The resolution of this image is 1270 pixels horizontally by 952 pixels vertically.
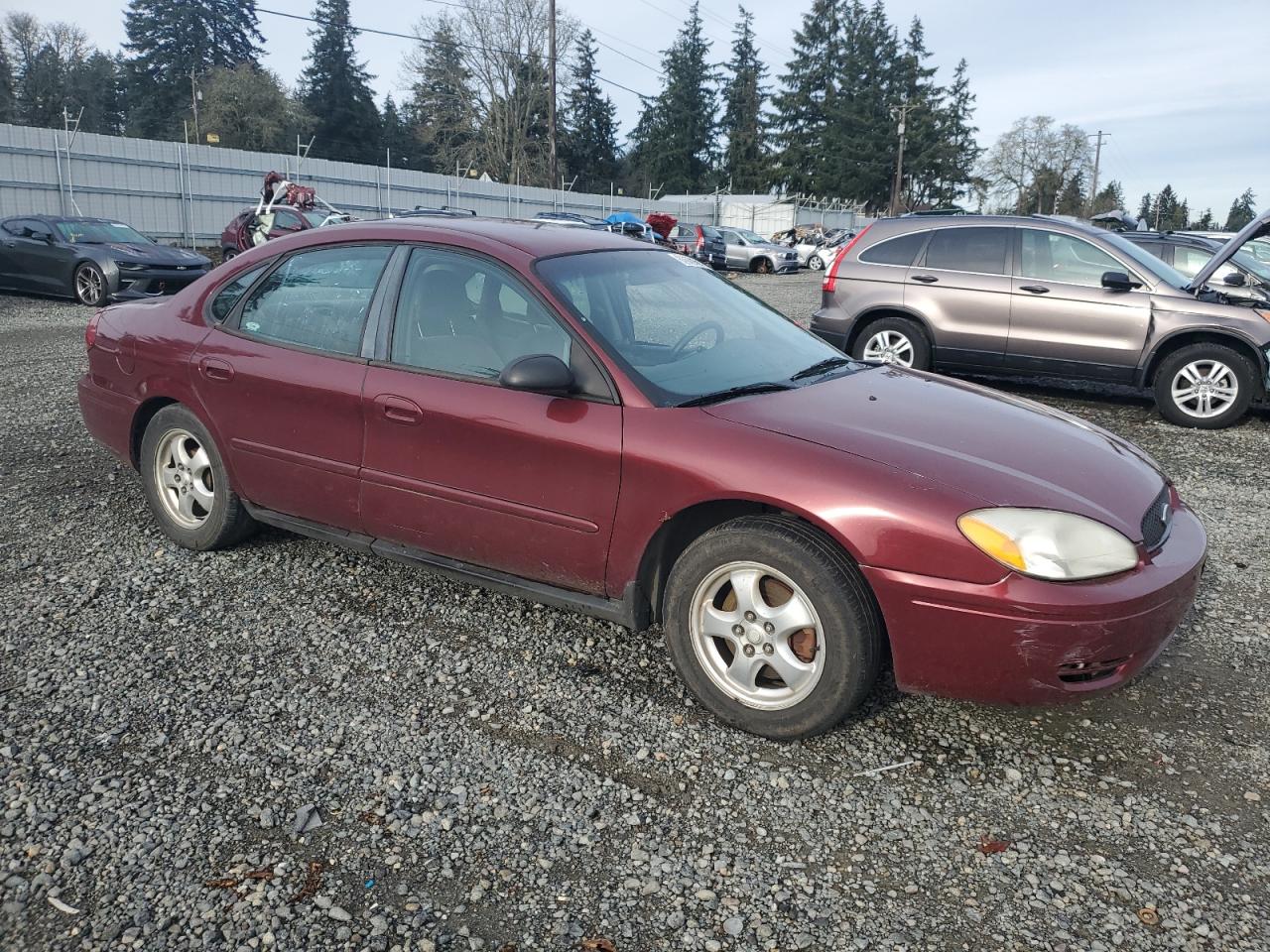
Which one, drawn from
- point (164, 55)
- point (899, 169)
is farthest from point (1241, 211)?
point (164, 55)

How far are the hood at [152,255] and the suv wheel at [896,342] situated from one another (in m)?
11.4

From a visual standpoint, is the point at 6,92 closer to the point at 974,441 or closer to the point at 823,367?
the point at 823,367

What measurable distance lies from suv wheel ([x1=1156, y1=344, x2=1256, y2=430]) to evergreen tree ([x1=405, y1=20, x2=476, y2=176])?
50614 millimetres

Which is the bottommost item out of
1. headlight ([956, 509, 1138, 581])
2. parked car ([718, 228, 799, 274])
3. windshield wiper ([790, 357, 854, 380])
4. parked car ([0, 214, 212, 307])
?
headlight ([956, 509, 1138, 581])

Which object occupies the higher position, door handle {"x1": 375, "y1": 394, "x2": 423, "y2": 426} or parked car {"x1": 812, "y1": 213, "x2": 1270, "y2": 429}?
parked car {"x1": 812, "y1": 213, "x2": 1270, "y2": 429}

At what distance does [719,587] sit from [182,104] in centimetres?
6805

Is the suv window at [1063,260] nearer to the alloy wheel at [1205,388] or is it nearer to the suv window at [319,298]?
the alloy wheel at [1205,388]

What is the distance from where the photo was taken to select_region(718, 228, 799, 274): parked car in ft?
107

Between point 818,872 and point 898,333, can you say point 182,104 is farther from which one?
point 818,872

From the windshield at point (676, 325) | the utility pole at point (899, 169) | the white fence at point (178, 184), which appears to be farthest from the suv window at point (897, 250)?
Result: the utility pole at point (899, 169)

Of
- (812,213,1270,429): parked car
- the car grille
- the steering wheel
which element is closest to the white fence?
(812,213,1270,429): parked car

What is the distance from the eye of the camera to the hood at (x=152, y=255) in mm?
14898

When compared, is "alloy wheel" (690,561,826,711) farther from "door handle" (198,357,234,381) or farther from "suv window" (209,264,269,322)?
"suv window" (209,264,269,322)

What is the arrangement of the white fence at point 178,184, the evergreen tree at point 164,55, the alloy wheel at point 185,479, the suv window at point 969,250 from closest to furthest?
the alloy wheel at point 185,479 < the suv window at point 969,250 < the white fence at point 178,184 < the evergreen tree at point 164,55
